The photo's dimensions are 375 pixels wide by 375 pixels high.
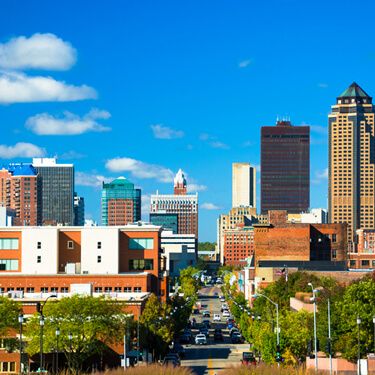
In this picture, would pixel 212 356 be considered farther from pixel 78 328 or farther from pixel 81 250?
pixel 78 328

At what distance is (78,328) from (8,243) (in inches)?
2078

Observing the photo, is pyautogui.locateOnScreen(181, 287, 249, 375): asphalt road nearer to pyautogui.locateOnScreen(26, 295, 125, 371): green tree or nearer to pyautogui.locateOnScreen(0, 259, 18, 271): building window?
pyautogui.locateOnScreen(26, 295, 125, 371): green tree

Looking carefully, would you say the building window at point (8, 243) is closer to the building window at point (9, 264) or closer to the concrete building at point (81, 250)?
the concrete building at point (81, 250)

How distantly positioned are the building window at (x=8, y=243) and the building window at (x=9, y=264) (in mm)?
1524

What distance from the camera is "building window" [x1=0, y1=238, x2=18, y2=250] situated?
145 metres

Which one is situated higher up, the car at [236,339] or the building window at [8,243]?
the building window at [8,243]

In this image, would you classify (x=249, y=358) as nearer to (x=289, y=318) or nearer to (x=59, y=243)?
(x=289, y=318)

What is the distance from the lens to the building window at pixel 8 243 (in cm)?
14525

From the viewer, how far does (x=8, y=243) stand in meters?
146

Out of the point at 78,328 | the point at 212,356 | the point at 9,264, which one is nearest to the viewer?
the point at 78,328

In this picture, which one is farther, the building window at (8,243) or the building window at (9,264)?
the building window at (8,243)

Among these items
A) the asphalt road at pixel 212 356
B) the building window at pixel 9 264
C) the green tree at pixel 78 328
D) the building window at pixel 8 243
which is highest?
the building window at pixel 8 243

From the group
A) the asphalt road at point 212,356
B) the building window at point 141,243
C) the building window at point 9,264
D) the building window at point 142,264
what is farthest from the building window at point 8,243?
the asphalt road at point 212,356

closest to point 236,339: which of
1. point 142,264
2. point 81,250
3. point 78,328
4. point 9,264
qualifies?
point 142,264
